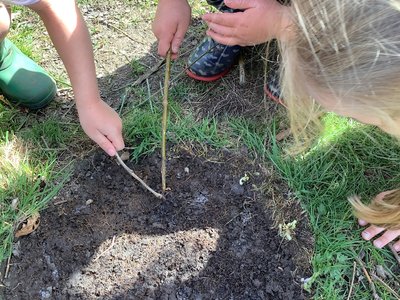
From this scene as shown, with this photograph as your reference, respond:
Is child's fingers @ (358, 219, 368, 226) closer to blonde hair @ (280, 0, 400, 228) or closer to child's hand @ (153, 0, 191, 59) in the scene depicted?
blonde hair @ (280, 0, 400, 228)

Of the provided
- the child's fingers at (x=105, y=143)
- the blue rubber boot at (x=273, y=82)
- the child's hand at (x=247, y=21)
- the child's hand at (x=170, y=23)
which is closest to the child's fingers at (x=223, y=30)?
the child's hand at (x=247, y=21)

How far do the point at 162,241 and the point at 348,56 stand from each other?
81 centimetres

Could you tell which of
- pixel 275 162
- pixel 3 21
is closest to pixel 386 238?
pixel 275 162

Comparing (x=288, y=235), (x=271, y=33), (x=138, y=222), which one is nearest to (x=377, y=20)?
(x=271, y=33)

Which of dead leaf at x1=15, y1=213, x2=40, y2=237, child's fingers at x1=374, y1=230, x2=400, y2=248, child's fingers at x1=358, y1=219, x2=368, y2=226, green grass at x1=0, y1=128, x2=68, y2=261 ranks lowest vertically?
child's fingers at x1=374, y1=230, x2=400, y2=248

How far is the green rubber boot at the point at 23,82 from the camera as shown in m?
1.80

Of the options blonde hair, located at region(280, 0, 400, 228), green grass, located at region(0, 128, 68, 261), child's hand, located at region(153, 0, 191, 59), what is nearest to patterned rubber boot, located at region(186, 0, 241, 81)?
child's hand, located at region(153, 0, 191, 59)

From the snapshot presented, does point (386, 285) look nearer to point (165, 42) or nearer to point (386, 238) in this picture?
point (386, 238)

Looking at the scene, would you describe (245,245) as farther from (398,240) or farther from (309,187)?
(398,240)

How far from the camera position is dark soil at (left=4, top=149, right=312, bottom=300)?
1.44 m

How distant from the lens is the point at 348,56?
0.98 m

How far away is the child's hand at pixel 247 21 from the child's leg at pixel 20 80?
2.26 ft

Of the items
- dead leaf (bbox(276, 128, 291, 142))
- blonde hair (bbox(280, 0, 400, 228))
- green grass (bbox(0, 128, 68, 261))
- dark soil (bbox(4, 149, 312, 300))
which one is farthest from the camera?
dead leaf (bbox(276, 128, 291, 142))

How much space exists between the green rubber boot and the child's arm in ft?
0.96
